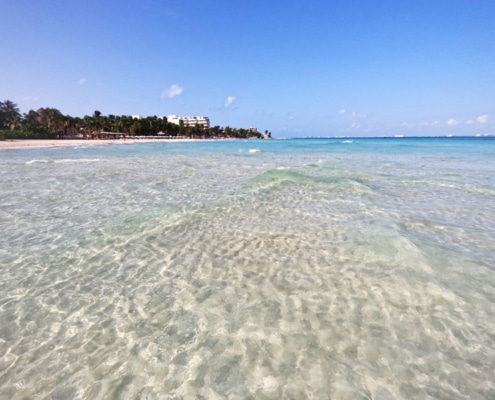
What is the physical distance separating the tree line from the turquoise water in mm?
91141

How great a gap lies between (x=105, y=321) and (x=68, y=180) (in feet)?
46.4

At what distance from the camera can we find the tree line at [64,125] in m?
85.6

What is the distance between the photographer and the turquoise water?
3020 mm

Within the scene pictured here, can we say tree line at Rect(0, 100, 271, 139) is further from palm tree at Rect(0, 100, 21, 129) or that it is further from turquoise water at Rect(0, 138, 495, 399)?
turquoise water at Rect(0, 138, 495, 399)

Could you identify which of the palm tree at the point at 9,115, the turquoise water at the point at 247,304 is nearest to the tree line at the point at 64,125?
the palm tree at the point at 9,115

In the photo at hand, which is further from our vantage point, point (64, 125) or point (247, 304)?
point (64, 125)

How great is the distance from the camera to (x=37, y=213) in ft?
29.6

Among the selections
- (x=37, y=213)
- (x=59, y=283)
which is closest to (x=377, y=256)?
(x=59, y=283)

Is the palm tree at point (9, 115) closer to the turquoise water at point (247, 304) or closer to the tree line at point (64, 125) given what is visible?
the tree line at point (64, 125)

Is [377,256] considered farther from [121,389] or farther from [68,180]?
[68,180]

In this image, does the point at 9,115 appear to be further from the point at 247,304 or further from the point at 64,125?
the point at 247,304

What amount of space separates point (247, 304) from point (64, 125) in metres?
132

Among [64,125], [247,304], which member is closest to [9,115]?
[64,125]

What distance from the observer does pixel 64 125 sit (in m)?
110
